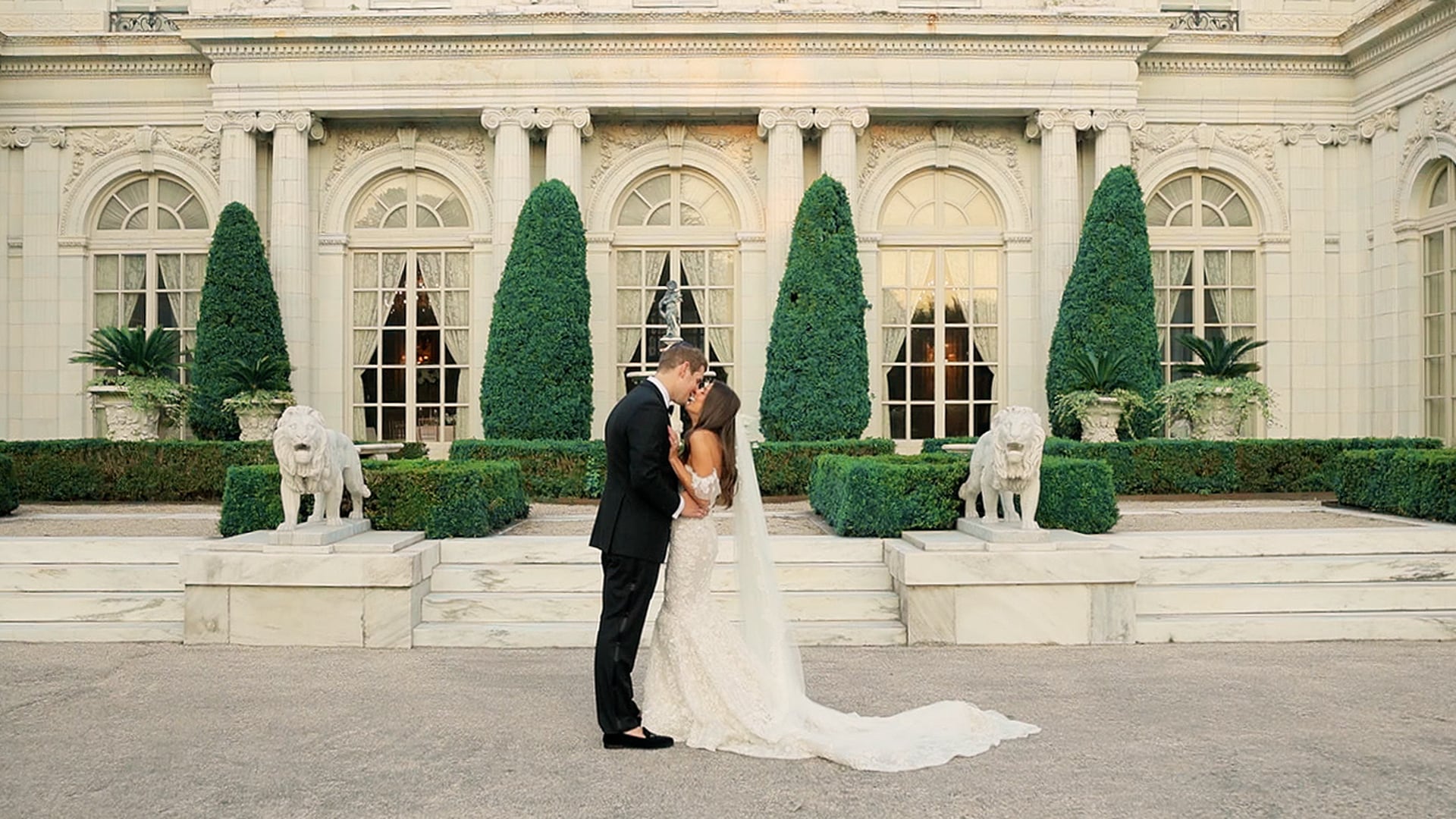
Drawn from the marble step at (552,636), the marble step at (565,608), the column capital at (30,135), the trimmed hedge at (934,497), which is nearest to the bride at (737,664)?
the marble step at (552,636)

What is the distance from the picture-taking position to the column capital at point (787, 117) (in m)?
20.7

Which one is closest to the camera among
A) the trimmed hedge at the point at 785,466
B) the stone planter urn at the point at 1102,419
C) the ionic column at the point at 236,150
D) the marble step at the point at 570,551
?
the marble step at the point at 570,551

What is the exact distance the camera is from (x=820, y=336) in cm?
1919

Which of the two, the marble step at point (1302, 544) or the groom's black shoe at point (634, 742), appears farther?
the marble step at point (1302, 544)

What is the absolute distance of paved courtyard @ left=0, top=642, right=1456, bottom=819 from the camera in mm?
5184

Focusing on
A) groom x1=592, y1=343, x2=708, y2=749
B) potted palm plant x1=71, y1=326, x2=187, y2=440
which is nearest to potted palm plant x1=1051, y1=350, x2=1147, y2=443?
groom x1=592, y1=343, x2=708, y2=749

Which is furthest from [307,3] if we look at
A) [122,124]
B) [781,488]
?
[781,488]

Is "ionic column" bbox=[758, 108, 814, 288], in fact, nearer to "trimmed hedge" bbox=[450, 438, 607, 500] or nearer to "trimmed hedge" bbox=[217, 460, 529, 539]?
"trimmed hedge" bbox=[450, 438, 607, 500]

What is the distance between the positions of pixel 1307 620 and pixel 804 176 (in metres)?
13.8

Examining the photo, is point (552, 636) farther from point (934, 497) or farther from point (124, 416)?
point (124, 416)

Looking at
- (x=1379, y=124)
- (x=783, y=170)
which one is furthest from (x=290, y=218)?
(x=1379, y=124)

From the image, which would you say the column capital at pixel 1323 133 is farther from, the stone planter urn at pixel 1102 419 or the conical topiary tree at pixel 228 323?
the conical topiary tree at pixel 228 323

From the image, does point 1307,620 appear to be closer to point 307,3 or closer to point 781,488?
point 781,488

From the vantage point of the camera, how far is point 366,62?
67.6 ft
